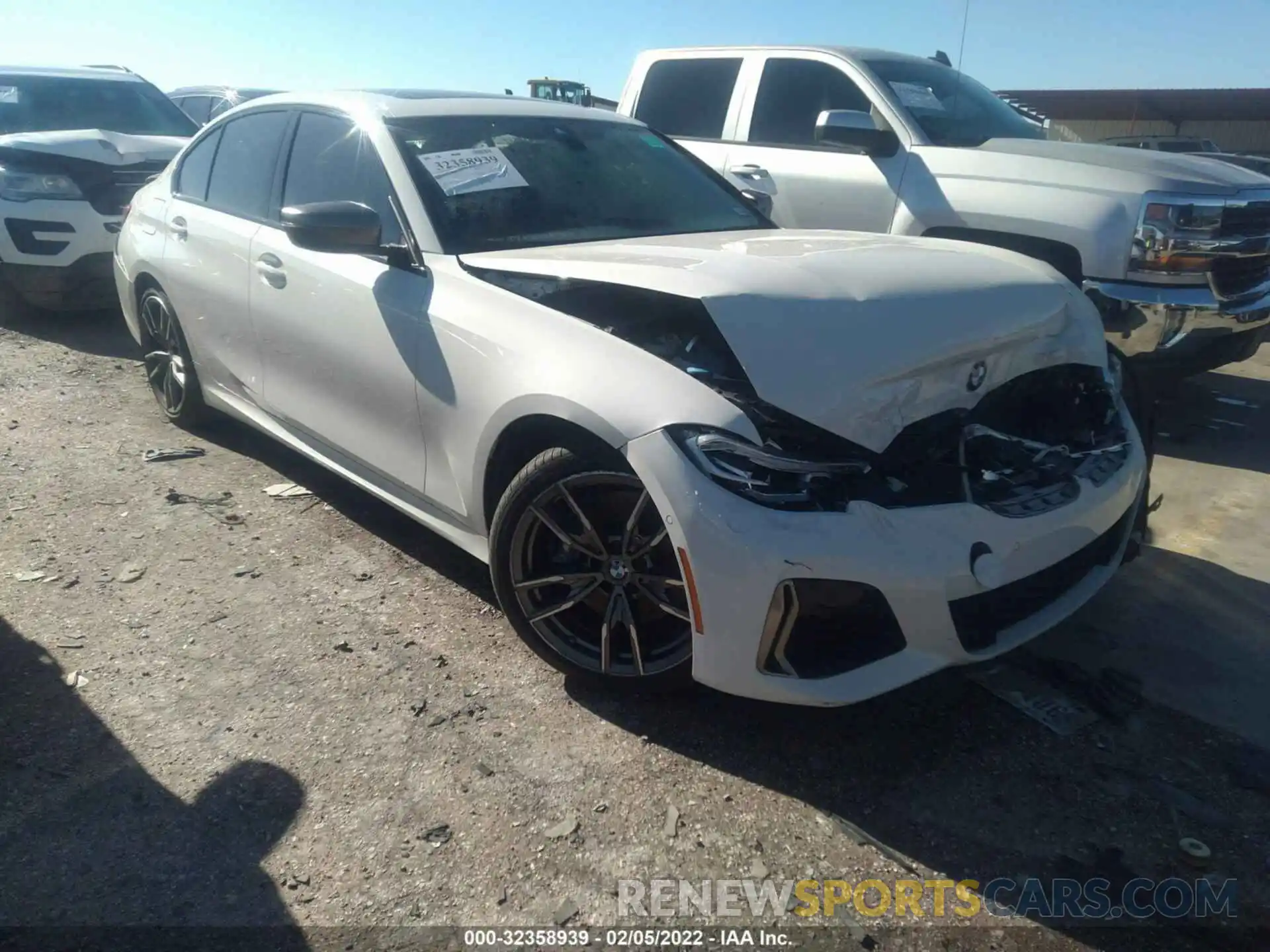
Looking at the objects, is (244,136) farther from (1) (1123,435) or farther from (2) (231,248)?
A: (1) (1123,435)

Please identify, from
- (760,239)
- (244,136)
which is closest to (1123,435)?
(760,239)

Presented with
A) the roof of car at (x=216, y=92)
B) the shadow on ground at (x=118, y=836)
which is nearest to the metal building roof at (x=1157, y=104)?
the roof of car at (x=216, y=92)

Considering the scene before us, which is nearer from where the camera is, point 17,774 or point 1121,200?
point 17,774

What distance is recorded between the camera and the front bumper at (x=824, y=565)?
240cm

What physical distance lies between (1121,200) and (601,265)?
3.23 metres

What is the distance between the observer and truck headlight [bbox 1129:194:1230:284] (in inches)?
193

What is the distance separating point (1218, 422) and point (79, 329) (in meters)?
7.89

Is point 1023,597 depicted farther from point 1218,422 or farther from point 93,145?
point 93,145

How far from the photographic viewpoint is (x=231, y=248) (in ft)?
13.9

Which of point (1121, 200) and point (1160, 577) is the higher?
point (1121, 200)

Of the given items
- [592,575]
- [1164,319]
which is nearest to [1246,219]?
[1164,319]

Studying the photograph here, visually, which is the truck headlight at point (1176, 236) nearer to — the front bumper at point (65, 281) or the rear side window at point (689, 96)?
the rear side window at point (689, 96)

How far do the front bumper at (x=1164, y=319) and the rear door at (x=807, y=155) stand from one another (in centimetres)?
127

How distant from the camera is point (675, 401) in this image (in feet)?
8.39
